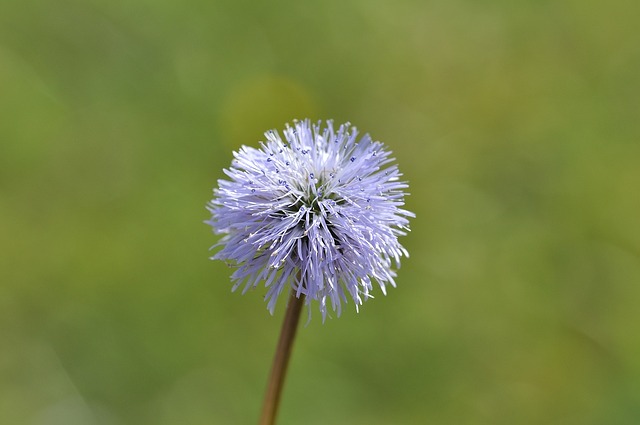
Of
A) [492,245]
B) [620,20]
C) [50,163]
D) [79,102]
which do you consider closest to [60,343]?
[50,163]

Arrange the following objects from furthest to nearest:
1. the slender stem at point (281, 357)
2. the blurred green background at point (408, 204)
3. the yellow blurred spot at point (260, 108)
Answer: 1. the yellow blurred spot at point (260, 108)
2. the blurred green background at point (408, 204)
3. the slender stem at point (281, 357)

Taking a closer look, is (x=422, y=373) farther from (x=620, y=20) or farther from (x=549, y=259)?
(x=620, y=20)

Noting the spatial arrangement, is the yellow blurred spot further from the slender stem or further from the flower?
the slender stem

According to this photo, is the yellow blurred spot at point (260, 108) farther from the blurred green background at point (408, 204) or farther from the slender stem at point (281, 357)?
the slender stem at point (281, 357)

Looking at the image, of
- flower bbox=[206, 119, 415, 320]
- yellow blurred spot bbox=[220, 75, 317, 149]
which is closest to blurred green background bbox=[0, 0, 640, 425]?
yellow blurred spot bbox=[220, 75, 317, 149]

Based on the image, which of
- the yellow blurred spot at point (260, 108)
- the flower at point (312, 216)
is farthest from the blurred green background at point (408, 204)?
the flower at point (312, 216)

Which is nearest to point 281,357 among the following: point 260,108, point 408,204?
point 408,204
